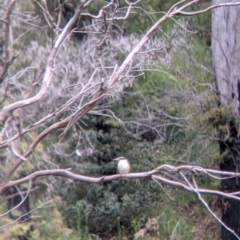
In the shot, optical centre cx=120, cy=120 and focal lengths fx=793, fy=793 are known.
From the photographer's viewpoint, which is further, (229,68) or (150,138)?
(150,138)

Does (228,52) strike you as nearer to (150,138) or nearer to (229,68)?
(229,68)

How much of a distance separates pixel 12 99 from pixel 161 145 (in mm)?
6209

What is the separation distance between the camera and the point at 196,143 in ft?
47.0

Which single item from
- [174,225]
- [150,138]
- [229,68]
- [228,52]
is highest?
[228,52]

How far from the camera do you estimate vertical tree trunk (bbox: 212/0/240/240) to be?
13.0 m

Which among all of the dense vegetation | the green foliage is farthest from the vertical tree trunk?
the green foliage

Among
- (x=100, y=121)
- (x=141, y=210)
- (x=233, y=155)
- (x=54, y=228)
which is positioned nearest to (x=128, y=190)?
(x=141, y=210)

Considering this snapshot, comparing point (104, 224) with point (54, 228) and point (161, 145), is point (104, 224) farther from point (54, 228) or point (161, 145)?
point (54, 228)

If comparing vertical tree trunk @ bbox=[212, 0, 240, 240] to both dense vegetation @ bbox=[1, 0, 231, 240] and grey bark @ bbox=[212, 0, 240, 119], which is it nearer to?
grey bark @ bbox=[212, 0, 240, 119]

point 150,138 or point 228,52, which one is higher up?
point 228,52

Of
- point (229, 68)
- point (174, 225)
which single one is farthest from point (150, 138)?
point (229, 68)

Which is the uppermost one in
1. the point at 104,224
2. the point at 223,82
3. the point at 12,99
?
the point at 12,99

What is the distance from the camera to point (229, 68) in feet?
43.2

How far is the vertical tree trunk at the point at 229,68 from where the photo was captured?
13.0 meters
